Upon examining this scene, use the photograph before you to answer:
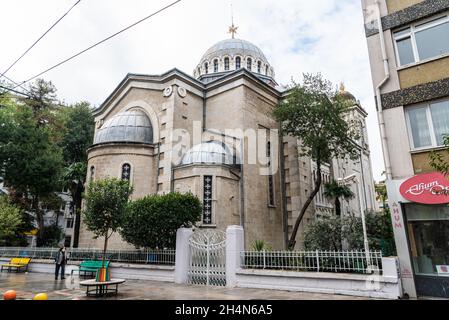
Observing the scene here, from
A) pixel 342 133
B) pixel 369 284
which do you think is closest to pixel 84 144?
pixel 342 133

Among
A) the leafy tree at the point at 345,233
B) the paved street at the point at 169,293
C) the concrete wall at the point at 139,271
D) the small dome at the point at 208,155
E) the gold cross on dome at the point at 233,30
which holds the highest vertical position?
the gold cross on dome at the point at 233,30

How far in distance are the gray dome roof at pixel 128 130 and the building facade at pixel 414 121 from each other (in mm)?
14037

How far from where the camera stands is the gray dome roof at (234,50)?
30.6m

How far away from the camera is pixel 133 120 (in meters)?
20.8

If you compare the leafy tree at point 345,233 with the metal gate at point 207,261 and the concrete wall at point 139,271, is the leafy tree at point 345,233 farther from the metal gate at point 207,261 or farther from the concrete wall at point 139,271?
the concrete wall at point 139,271

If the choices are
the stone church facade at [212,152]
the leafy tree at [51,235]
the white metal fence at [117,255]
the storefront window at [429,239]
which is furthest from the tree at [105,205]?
the leafy tree at [51,235]

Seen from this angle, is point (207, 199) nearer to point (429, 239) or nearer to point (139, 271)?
point (139, 271)

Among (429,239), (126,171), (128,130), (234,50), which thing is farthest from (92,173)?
(234,50)

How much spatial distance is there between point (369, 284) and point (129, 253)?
33.5 ft

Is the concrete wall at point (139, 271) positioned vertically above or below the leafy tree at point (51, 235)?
below

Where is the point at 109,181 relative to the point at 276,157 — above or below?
below

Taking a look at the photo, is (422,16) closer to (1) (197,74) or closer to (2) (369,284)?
(2) (369,284)

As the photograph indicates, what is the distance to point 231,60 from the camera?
30172 millimetres

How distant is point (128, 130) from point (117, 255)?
8.53 meters
